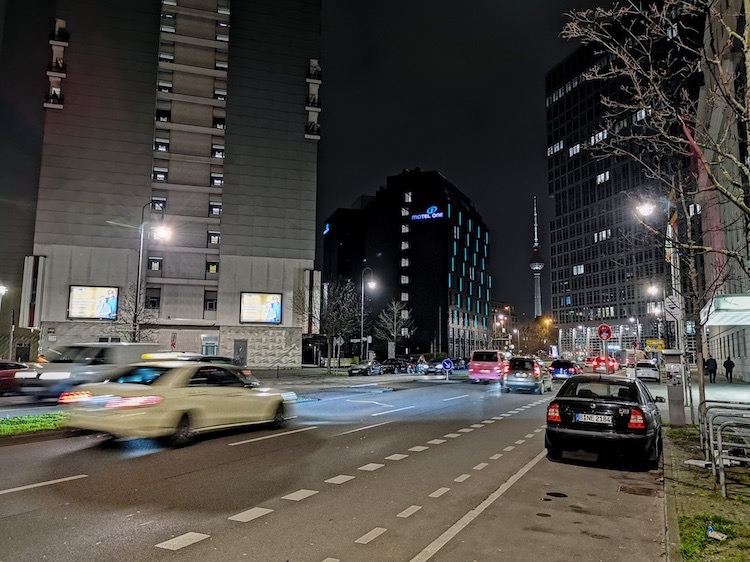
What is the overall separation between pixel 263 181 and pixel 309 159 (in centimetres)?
539

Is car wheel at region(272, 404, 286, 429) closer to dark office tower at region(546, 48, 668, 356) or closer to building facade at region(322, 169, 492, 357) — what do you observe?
building facade at region(322, 169, 492, 357)

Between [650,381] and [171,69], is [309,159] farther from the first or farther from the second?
[650,381]

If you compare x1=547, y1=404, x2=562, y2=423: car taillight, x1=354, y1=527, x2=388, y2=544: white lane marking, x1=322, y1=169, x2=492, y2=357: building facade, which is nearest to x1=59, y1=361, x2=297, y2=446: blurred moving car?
x1=354, y1=527, x2=388, y2=544: white lane marking

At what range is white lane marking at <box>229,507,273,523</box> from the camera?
598cm

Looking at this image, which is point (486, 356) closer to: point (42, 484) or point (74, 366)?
point (74, 366)

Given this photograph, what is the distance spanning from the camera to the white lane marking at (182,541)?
16.8ft

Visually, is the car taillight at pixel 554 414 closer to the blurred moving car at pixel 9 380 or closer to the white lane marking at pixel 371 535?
the white lane marking at pixel 371 535

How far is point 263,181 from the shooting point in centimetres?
5422

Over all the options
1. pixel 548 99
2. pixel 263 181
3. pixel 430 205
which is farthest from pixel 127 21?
pixel 548 99

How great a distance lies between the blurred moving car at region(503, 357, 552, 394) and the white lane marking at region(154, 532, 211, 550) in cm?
2287

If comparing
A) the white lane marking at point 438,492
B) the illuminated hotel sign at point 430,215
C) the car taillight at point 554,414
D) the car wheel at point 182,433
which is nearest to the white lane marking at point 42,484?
the car wheel at point 182,433

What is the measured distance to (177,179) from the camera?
52.0 m

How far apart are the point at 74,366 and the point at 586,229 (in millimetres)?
132040

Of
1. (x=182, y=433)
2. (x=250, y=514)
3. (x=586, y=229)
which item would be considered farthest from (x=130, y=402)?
(x=586, y=229)
